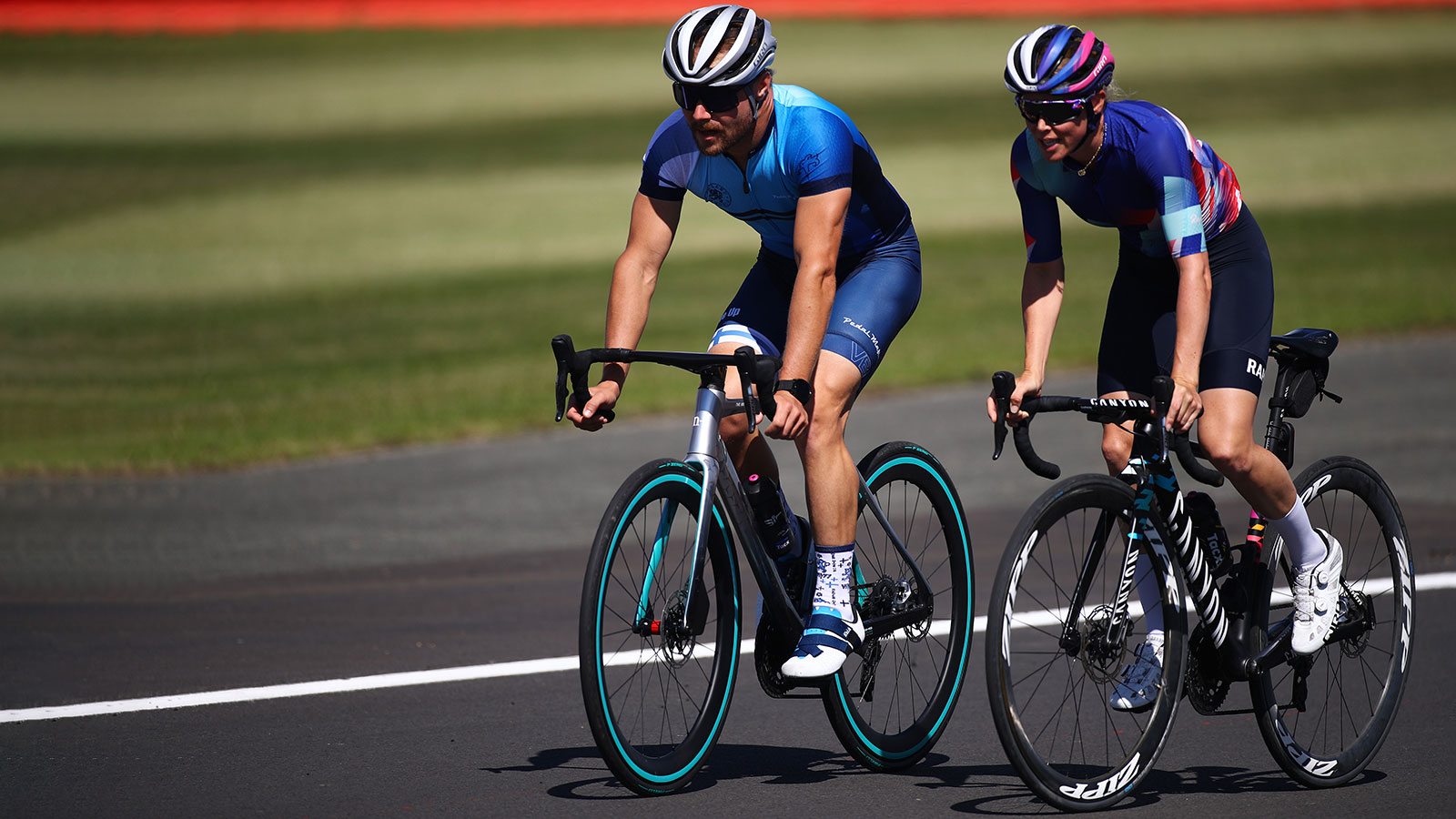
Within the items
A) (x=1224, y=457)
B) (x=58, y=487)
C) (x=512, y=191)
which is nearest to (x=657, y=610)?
(x=1224, y=457)

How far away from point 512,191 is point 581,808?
81.6ft

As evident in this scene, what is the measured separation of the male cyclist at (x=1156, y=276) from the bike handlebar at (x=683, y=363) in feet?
2.21

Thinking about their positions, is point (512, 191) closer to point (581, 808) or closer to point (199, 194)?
point (199, 194)

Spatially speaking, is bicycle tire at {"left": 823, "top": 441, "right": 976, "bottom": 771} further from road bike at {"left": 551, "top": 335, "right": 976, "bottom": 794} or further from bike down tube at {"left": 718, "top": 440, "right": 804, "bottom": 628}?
bike down tube at {"left": 718, "top": 440, "right": 804, "bottom": 628}

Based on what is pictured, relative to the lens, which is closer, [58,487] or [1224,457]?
[1224,457]

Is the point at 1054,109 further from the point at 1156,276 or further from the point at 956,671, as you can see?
the point at 956,671

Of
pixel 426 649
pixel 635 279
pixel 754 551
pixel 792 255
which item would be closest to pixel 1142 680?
pixel 754 551

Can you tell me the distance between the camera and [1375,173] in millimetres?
27422

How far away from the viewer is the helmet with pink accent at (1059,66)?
4.89 metres

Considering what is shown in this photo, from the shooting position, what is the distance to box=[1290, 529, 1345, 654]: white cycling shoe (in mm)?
5227

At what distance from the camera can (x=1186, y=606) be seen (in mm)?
5000

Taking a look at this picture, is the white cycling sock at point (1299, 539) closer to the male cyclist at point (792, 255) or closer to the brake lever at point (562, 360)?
the male cyclist at point (792, 255)

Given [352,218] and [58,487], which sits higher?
[352,218]

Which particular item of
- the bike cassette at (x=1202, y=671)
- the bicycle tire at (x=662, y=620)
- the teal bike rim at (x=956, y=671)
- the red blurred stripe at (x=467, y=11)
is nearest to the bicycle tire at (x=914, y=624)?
the teal bike rim at (x=956, y=671)
